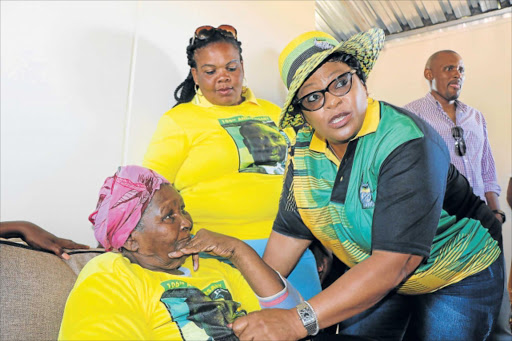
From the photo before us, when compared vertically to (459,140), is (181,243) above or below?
below

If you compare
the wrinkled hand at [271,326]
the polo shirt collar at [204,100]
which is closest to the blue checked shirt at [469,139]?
the polo shirt collar at [204,100]

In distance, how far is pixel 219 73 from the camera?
2273 millimetres

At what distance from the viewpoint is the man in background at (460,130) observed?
3453mm

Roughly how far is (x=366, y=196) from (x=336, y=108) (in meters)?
0.28

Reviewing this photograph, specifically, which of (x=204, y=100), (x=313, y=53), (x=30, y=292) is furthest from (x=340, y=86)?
(x=30, y=292)

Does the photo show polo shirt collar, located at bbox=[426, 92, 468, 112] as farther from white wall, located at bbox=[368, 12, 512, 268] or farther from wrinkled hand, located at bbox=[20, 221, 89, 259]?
wrinkled hand, located at bbox=[20, 221, 89, 259]

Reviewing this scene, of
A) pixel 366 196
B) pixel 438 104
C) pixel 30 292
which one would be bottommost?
pixel 30 292

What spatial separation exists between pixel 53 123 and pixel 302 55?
49.4 inches

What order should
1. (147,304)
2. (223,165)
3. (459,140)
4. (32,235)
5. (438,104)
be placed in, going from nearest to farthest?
(147,304) < (32,235) < (223,165) < (459,140) < (438,104)

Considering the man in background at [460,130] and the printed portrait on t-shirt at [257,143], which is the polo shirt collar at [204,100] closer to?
the printed portrait on t-shirt at [257,143]

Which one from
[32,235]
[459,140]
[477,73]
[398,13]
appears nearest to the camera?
[32,235]

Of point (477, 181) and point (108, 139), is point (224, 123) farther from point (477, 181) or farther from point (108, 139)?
point (477, 181)

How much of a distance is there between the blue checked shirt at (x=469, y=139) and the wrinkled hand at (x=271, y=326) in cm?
258

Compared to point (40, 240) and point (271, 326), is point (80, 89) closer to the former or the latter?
point (40, 240)
